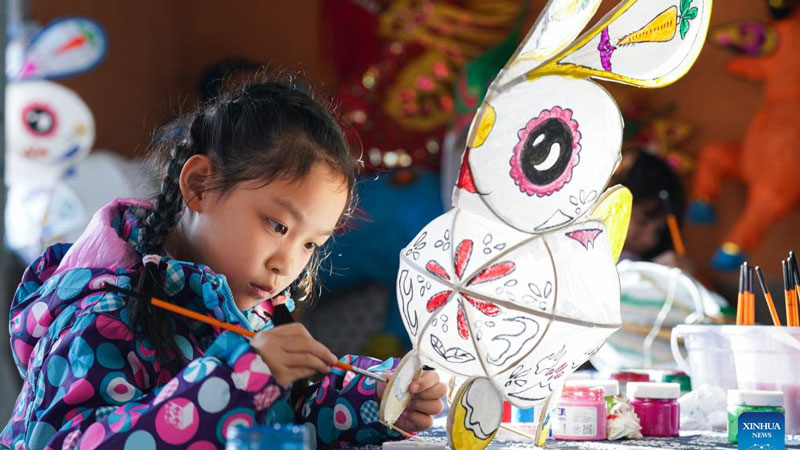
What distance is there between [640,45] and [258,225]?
1.16 feet

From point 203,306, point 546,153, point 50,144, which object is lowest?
point 203,306

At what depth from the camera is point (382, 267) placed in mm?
3035

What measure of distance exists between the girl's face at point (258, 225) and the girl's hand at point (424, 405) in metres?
0.16

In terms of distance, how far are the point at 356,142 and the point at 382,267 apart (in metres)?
1.96

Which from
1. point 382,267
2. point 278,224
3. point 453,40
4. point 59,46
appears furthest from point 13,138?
point 278,224

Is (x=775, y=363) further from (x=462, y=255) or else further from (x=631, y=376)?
(x=462, y=255)

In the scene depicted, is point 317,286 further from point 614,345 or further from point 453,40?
point 453,40

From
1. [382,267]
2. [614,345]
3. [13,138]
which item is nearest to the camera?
[614,345]

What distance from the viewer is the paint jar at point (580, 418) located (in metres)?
0.92

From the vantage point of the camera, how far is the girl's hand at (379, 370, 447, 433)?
35.5 inches

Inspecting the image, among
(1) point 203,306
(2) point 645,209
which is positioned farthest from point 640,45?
(2) point 645,209

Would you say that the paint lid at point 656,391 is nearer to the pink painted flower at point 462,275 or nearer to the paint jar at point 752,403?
the paint jar at point 752,403

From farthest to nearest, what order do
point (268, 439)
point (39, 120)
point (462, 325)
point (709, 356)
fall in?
1. point (39, 120)
2. point (709, 356)
3. point (462, 325)
4. point (268, 439)

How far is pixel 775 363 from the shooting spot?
988 millimetres
